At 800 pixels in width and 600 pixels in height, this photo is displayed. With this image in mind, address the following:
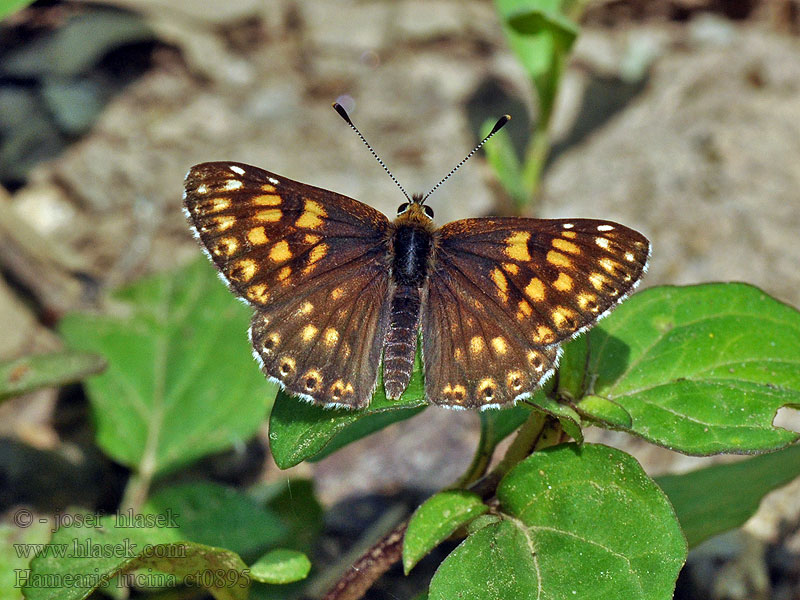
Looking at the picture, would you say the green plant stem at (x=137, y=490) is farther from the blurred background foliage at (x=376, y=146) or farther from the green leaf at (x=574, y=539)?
the green leaf at (x=574, y=539)

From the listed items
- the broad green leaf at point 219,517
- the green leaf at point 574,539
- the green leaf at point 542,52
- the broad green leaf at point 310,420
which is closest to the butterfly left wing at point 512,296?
the broad green leaf at point 310,420

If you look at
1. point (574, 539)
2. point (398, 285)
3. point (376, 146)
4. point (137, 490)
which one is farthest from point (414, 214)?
point (376, 146)

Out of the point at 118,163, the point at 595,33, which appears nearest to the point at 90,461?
the point at 118,163

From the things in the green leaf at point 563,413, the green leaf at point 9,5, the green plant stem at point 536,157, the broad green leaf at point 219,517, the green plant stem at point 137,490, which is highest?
the green leaf at point 9,5

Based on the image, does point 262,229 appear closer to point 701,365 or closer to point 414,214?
point 414,214

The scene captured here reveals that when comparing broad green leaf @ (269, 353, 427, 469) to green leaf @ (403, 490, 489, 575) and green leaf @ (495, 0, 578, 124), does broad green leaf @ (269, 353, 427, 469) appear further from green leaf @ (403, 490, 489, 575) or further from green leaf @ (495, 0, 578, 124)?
green leaf @ (495, 0, 578, 124)

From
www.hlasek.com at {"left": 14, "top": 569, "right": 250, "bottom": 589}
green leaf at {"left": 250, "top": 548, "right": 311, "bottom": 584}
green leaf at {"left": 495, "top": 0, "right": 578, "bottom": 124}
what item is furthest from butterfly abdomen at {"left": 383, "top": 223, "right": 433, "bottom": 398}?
green leaf at {"left": 495, "top": 0, "right": 578, "bottom": 124}

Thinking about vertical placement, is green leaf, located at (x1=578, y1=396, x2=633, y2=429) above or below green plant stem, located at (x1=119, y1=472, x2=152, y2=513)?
above
